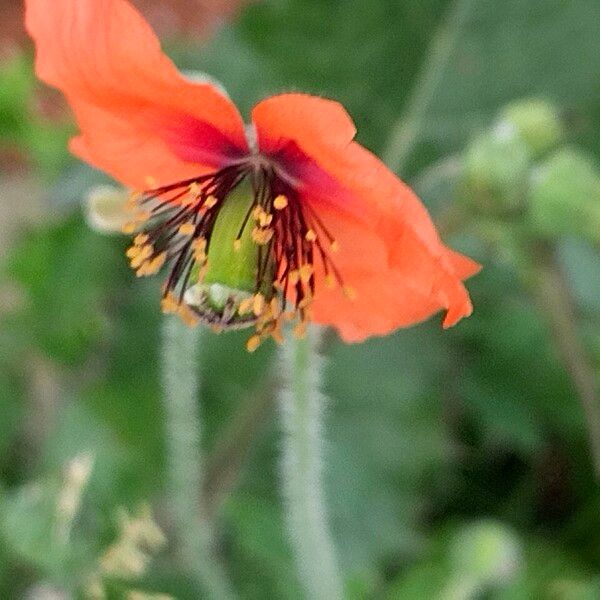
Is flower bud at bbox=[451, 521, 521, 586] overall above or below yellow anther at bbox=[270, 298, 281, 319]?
above

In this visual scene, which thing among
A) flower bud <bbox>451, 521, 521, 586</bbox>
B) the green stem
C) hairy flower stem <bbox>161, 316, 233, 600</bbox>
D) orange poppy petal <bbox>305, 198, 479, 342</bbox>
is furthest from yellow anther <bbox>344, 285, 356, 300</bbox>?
the green stem

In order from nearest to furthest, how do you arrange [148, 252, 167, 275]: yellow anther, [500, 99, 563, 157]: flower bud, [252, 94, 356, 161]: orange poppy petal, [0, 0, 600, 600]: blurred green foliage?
[252, 94, 356, 161]: orange poppy petal < [148, 252, 167, 275]: yellow anther < [500, 99, 563, 157]: flower bud < [0, 0, 600, 600]: blurred green foliage

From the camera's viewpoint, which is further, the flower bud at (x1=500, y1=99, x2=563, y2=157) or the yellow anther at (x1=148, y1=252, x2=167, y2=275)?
the flower bud at (x1=500, y1=99, x2=563, y2=157)

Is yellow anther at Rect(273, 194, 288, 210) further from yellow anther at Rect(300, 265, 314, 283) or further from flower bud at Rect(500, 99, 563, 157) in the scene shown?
flower bud at Rect(500, 99, 563, 157)

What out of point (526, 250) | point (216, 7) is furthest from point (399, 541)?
point (216, 7)

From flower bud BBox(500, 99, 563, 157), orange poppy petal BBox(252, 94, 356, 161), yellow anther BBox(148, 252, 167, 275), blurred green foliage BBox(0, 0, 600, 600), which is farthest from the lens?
blurred green foliage BBox(0, 0, 600, 600)

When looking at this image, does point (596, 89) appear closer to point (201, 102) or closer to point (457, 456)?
point (457, 456)

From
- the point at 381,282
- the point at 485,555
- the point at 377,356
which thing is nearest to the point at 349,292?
the point at 381,282
